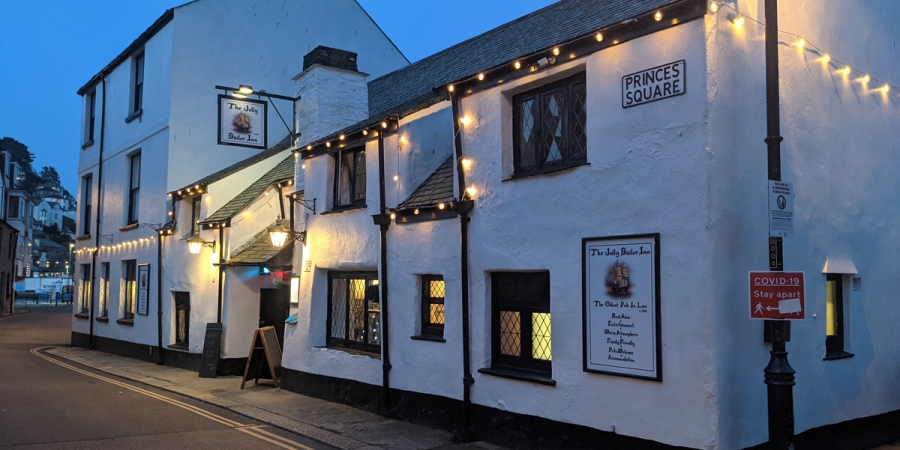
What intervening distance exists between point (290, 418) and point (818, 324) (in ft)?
25.5

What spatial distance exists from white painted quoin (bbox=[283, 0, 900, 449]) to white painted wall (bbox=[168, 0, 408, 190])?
1082cm

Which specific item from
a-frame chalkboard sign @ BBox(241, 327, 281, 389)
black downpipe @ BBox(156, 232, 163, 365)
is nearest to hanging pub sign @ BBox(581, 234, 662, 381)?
a-frame chalkboard sign @ BBox(241, 327, 281, 389)

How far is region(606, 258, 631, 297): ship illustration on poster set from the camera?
754 centimetres

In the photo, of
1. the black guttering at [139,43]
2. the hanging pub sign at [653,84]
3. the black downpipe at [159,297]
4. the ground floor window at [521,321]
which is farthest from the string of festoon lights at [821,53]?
the black downpipe at [159,297]

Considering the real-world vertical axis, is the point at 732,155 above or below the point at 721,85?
below

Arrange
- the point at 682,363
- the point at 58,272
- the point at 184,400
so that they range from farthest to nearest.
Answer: the point at 58,272
the point at 184,400
the point at 682,363

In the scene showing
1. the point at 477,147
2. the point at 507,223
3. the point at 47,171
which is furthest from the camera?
the point at 47,171

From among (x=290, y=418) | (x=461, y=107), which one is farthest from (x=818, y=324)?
(x=290, y=418)

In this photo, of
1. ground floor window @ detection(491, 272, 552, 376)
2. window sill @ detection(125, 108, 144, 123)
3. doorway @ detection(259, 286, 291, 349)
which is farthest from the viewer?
window sill @ detection(125, 108, 144, 123)

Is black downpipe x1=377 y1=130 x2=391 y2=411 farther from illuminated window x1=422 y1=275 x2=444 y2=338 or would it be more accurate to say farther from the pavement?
illuminated window x1=422 y1=275 x2=444 y2=338

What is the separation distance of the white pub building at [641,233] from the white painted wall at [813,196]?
0.09 ft

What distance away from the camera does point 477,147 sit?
31.8 feet

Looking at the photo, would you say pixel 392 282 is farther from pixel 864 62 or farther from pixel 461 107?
pixel 864 62

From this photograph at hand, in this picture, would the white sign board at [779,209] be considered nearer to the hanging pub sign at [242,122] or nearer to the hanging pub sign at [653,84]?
the hanging pub sign at [653,84]
